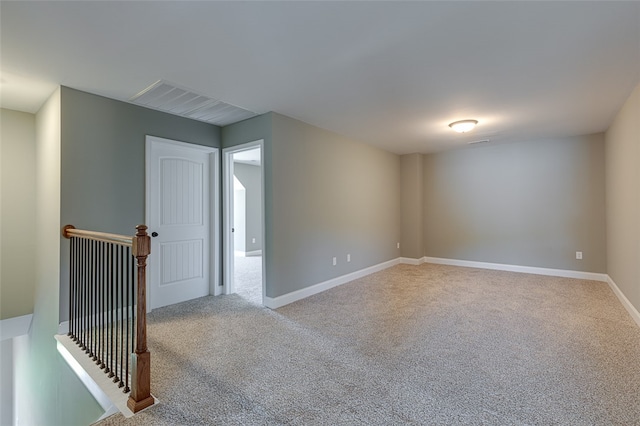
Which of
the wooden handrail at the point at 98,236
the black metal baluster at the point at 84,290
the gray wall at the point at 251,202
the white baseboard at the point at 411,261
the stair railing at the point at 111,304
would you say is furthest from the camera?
the gray wall at the point at 251,202

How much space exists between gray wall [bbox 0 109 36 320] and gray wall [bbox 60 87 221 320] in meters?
1.16

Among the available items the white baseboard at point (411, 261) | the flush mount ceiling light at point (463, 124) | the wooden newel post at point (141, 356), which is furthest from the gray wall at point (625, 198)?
the wooden newel post at point (141, 356)

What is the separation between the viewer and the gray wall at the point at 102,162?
288 cm

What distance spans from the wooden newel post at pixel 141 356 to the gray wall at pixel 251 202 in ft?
19.5

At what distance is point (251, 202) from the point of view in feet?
26.5

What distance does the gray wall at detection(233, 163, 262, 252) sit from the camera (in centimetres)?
790

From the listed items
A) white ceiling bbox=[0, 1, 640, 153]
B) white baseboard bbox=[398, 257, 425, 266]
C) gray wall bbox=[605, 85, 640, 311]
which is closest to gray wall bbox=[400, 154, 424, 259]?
white baseboard bbox=[398, 257, 425, 266]

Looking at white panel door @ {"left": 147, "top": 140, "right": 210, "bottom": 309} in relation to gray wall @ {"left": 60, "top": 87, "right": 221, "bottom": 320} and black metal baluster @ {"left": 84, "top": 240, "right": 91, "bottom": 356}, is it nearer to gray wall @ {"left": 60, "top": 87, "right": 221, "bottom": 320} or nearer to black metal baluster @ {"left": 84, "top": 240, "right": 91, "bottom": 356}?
gray wall @ {"left": 60, "top": 87, "right": 221, "bottom": 320}

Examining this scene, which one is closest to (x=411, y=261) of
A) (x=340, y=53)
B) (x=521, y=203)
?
(x=521, y=203)

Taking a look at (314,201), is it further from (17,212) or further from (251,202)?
(251,202)

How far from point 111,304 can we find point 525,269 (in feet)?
19.8

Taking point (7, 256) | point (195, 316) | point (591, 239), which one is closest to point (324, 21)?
point (195, 316)

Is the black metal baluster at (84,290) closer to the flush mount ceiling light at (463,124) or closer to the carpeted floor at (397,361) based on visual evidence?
the carpeted floor at (397,361)

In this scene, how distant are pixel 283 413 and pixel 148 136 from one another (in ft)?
10.6
